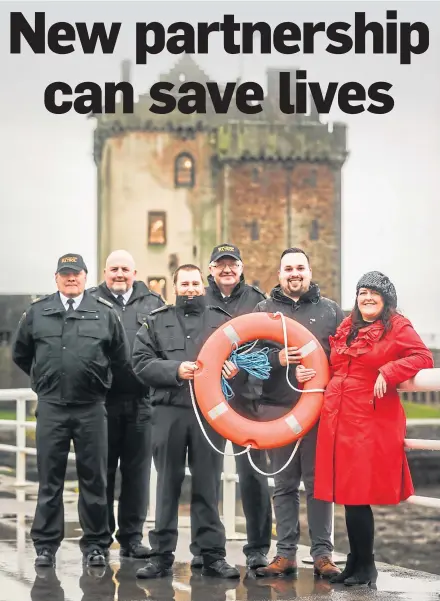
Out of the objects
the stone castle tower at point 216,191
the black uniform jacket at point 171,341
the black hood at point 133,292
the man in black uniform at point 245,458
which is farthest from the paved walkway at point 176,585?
the stone castle tower at point 216,191

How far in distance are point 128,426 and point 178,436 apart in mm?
961

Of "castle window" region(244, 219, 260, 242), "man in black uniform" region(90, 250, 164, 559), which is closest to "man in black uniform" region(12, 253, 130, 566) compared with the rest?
"man in black uniform" region(90, 250, 164, 559)

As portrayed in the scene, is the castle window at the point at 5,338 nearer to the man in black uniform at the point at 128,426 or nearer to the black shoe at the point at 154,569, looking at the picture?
the man in black uniform at the point at 128,426

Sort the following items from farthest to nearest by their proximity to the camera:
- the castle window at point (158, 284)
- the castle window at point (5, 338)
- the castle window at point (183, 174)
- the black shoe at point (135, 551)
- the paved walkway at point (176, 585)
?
the castle window at point (5, 338)
the castle window at point (183, 174)
the castle window at point (158, 284)
the black shoe at point (135, 551)
the paved walkway at point (176, 585)

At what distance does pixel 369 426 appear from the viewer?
5.11 metres

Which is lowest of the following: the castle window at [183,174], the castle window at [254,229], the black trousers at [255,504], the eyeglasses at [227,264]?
the black trousers at [255,504]

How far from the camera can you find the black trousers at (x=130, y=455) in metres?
6.57

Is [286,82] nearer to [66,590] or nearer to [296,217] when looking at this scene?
[296,217]

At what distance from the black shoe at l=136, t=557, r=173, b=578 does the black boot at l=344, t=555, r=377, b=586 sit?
91 centimetres

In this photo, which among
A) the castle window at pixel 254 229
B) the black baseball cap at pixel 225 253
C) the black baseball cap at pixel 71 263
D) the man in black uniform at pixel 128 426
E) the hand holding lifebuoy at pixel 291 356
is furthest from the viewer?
the castle window at pixel 254 229

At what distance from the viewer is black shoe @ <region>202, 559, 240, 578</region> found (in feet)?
18.4

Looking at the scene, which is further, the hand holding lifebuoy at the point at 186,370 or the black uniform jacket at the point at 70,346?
the black uniform jacket at the point at 70,346

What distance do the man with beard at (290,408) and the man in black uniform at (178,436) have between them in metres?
0.25

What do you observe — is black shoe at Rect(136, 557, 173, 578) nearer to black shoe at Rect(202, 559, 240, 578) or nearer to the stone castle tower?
black shoe at Rect(202, 559, 240, 578)
